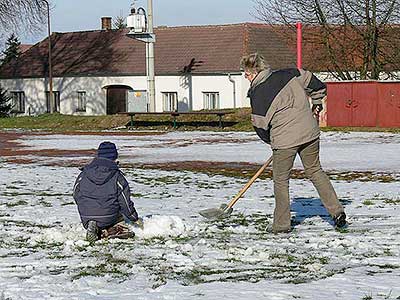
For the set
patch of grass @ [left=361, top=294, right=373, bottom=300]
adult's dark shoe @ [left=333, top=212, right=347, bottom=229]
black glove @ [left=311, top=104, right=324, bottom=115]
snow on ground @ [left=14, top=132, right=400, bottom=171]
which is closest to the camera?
patch of grass @ [left=361, top=294, right=373, bottom=300]

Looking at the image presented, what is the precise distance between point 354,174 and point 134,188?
453 cm

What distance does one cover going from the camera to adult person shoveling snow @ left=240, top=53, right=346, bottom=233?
28.5 feet

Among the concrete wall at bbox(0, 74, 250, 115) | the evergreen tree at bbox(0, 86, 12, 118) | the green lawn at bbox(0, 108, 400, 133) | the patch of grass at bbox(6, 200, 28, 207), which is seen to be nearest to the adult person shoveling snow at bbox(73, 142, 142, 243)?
the patch of grass at bbox(6, 200, 28, 207)

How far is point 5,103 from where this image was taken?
5900 cm

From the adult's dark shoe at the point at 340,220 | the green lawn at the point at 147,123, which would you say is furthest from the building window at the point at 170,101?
the adult's dark shoe at the point at 340,220

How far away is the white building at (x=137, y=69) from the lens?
50375 mm

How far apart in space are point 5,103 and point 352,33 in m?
25.9

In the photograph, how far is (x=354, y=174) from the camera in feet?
53.0

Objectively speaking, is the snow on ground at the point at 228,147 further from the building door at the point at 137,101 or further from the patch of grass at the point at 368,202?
the building door at the point at 137,101

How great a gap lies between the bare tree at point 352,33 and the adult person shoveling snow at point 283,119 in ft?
114

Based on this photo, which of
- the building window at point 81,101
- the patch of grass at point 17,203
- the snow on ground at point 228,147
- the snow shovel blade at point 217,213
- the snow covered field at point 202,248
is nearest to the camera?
the snow covered field at point 202,248

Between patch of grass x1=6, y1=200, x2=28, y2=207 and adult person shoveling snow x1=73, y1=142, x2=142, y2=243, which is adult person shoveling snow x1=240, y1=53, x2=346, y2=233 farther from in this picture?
patch of grass x1=6, y1=200, x2=28, y2=207

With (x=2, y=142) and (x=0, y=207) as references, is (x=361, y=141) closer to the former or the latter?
(x=2, y=142)

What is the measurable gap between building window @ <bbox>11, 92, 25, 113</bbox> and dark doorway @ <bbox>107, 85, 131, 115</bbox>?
7.34 meters
